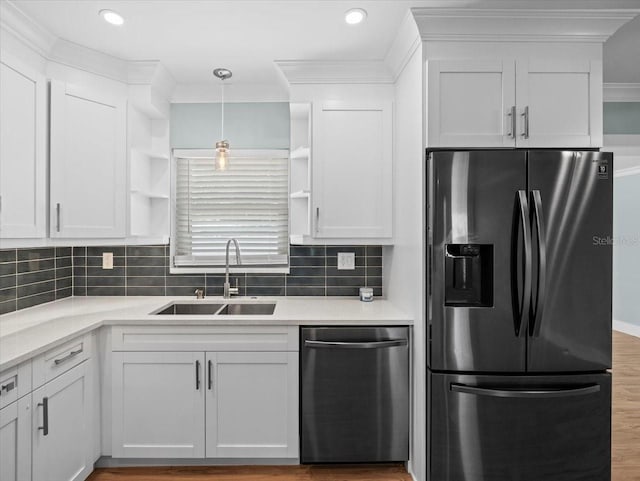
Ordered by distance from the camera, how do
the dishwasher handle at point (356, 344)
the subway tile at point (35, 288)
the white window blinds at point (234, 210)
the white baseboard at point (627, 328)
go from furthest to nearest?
the white baseboard at point (627, 328)
the white window blinds at point (234, 210)
the subway tile at point (35, 288)
the dishwasher handle at point (356, 344)

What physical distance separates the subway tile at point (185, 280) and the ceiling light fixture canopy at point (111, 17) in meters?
1.67

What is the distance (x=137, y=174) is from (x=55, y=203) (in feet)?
1.96

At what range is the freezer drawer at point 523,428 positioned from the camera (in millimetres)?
2070

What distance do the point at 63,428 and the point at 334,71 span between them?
7.95 ft

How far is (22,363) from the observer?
1.75 metres

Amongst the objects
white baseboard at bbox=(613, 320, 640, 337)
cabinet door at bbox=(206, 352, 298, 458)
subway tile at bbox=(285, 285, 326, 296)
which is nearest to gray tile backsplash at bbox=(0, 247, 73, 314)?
cabinet door at bbox=(206, 352, 298, 458)

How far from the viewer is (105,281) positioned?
3.15 metres

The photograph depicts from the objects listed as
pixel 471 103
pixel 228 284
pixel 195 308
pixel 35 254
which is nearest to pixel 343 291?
pixel 228 284

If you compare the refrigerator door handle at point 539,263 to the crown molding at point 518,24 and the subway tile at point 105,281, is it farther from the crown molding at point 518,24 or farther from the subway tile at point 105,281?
the subway tile at point 105,281

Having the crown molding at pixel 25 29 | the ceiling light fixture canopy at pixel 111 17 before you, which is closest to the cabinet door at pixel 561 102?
the ceiling light fixture canopy at pixel 111 17

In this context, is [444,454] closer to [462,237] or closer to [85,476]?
[462,237]

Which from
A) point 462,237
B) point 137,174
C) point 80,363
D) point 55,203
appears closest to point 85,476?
point 80,363

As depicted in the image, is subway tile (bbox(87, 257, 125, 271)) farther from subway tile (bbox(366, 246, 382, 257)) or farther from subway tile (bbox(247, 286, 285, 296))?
subway tile (bbox(366, 246, 382, 257))

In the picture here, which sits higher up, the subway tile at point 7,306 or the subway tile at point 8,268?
the subway tile at point 8,268
